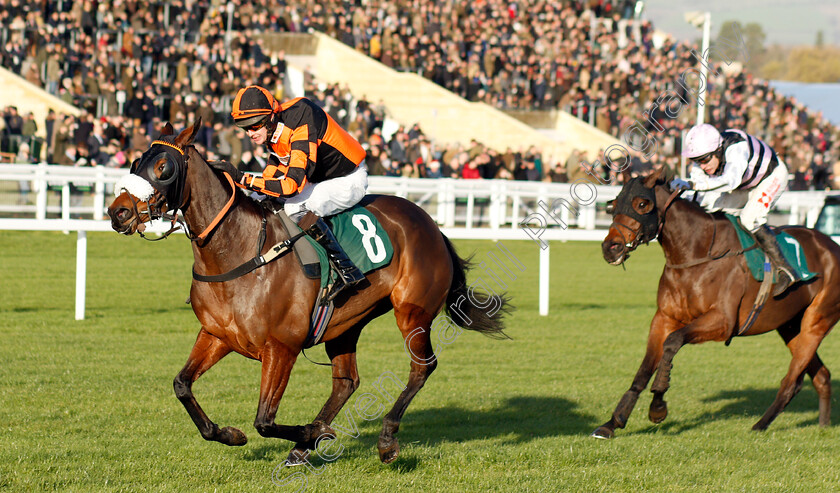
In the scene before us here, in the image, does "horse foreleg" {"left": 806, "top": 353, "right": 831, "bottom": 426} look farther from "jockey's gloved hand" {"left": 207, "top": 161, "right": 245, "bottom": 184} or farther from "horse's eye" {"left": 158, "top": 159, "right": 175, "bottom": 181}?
"horse's eye" {"left": 158, "top": 159, "right": 175, "bottom": 181}

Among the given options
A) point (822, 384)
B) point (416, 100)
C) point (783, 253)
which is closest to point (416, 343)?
point (783, 253)

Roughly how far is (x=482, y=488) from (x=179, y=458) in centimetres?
A: 149

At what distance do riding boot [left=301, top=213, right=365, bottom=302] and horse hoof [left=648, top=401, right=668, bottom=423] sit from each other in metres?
2.02

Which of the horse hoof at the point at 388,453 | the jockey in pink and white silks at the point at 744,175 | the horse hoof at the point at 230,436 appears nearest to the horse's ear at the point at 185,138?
the horse hoof at the point at 230,436

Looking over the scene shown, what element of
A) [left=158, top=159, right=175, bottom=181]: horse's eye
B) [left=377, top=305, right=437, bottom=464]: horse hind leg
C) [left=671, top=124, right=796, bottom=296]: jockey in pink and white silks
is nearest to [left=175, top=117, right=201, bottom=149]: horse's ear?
[left=158, top=159, right=175, bottom=181]: horse's eye

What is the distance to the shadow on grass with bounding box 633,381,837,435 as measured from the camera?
6.37 metres

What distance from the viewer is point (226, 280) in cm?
467

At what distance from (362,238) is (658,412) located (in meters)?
2.10

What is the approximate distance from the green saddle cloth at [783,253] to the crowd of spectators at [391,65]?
579cm

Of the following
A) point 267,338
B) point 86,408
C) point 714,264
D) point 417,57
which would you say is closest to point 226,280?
point 267,338

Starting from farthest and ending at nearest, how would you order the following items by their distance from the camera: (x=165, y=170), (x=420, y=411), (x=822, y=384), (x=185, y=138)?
(x=822, y=384) < (x=420, y=411) < (x=185, y=138) < (x=165, y=170)

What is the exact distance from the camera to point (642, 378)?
19.4 feet

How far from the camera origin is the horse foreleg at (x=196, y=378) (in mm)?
4664

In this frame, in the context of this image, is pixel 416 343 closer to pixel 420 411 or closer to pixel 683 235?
pixel 420 411
